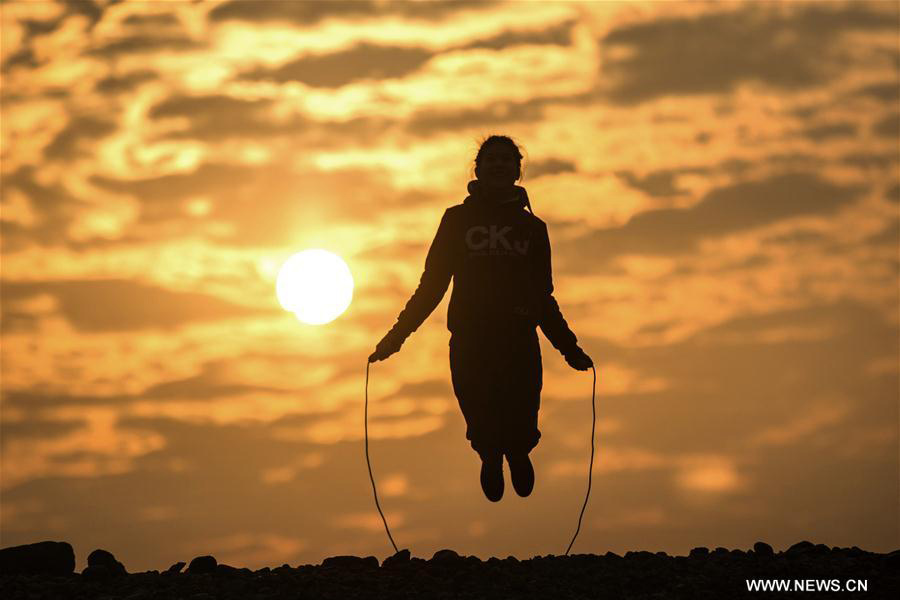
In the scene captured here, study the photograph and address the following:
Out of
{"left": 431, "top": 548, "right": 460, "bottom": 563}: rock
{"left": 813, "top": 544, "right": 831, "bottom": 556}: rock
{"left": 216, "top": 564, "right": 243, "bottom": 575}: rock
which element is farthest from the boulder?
{"left": 813, "top": 544, "right": 831, "bottom": 556}: rock

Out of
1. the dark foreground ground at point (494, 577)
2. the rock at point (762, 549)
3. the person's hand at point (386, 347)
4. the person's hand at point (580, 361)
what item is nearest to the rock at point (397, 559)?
the dark foreground ground at point (494, 577)

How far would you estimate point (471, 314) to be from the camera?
14.7 metres

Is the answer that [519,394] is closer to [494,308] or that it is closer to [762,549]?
[494,308]

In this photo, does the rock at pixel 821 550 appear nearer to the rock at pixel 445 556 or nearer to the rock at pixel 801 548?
the rock at pixel 801 548

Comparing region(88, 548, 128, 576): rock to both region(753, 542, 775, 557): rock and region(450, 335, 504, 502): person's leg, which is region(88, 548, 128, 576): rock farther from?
region(753, 542, 775, 557): rock

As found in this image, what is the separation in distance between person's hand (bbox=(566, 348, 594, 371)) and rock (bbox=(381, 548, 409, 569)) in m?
2.83

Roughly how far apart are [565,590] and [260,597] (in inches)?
108

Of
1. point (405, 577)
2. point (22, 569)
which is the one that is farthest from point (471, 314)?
point (22, 569)

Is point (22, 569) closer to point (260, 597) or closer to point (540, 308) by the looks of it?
point (260, 597)

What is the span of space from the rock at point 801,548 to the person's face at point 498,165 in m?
4.71

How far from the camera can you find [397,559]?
13891 mm

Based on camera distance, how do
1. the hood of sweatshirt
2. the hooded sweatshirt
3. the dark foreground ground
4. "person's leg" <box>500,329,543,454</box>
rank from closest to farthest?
the dark foreground ground
the hooded sweatshirt
the hood of sweatshirt
"person's leg" <box>500,329,543,454</box>

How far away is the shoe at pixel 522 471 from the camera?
48.8 ft

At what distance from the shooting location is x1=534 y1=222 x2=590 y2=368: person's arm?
589 inches
